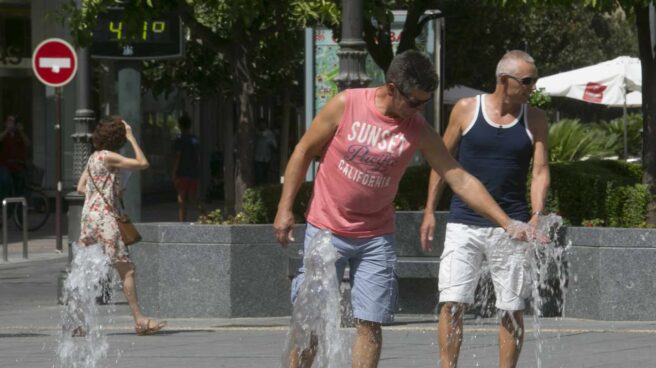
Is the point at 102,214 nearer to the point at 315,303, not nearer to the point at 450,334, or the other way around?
the point at 450,334

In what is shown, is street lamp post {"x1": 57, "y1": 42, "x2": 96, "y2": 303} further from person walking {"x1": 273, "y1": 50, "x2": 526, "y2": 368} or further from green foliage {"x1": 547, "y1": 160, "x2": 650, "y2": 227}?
person walking {"x1": 273, "y1": 50, "x2": 526, "y2": 368}

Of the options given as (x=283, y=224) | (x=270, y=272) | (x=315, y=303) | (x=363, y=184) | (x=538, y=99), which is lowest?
(x=270, y=272)

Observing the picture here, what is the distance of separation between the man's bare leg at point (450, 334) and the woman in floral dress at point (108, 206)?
12.4 feet

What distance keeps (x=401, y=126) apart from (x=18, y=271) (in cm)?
1166

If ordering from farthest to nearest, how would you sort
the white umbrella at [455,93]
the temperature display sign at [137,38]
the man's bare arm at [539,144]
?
the white umbrella at [455,93] < the temperature display sign at [137,38] < the man's bare arm at [539,144]

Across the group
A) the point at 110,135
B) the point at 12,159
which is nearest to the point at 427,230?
the point at 110,135

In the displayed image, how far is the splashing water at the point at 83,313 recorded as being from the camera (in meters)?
9.96

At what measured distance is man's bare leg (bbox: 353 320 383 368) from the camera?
6.96m

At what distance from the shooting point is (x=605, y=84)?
27984 millimetres

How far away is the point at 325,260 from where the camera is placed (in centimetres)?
700

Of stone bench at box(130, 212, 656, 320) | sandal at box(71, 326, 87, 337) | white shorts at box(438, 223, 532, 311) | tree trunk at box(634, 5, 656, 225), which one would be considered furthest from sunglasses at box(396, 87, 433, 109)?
tree trunk at box(634, 5, 656, 225)

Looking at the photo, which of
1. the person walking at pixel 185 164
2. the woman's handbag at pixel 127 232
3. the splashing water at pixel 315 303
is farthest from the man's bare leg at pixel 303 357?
the person walking at pixel 185 164

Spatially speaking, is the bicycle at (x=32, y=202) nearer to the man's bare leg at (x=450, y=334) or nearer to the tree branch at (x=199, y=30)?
the tree branch at (x=199, y=30)

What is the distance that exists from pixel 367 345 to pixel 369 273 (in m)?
0.33
